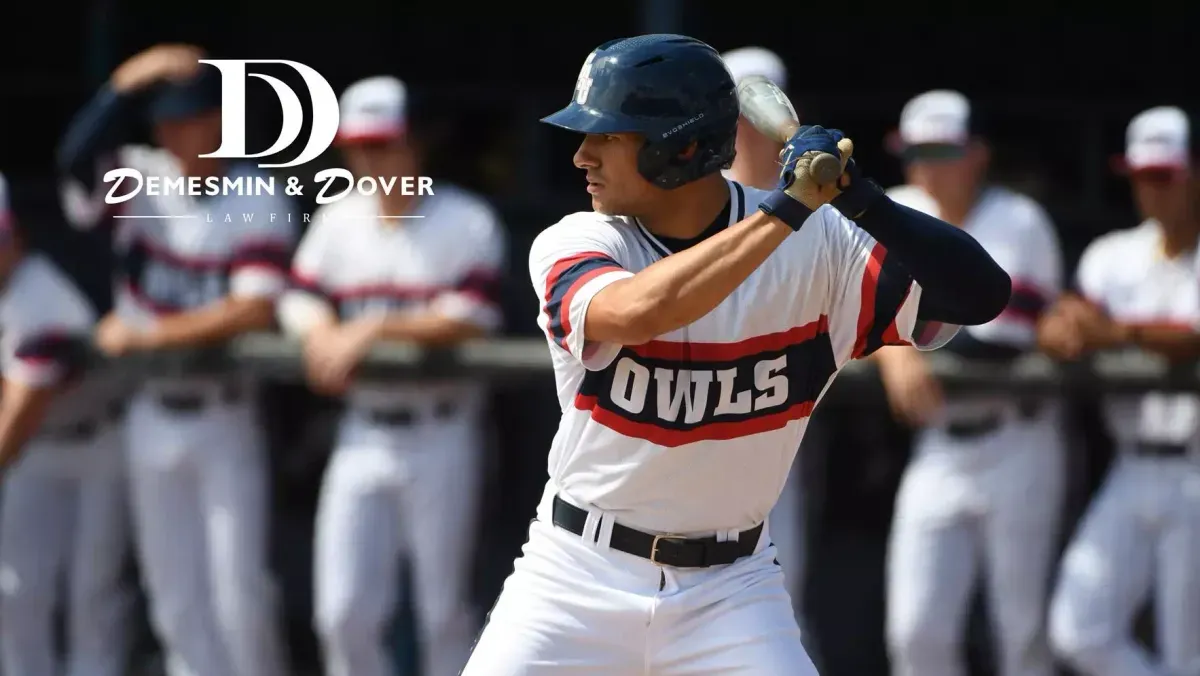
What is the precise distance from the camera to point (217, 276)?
539 centimetres

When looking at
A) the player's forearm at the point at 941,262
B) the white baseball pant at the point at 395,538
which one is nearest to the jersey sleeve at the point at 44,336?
the white baseball pant at the point at 395,538

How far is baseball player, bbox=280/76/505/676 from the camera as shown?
5090 mm

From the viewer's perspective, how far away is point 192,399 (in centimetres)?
530

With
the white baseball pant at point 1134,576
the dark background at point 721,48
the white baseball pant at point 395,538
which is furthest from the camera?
the dark background at point 721,48

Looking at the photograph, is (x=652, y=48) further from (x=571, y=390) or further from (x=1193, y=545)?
(x=1193, y=545)

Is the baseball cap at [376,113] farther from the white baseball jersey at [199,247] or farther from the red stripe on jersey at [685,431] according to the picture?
the red stripe on jersey at [685,431]

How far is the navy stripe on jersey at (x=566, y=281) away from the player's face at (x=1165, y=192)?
2.36 meters

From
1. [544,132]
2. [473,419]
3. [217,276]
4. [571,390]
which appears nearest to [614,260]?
[571,390]

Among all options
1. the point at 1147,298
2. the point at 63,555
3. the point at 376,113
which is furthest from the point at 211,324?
the point at 1147,298

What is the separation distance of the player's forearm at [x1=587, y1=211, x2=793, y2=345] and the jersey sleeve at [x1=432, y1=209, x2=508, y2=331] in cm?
222

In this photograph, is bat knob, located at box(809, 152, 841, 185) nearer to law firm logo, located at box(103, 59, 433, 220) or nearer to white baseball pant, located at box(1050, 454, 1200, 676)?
white baseball pant, located at box(1050, 454, 1200, 676)

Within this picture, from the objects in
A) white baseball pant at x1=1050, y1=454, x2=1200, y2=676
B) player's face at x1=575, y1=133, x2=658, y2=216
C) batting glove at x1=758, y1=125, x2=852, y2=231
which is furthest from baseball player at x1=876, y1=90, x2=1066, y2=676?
batting glove at x1=758, y1=125, x2=852, y2=231

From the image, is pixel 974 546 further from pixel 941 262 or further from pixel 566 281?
pixel 566 281

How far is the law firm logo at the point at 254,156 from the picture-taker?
5.37 metres
